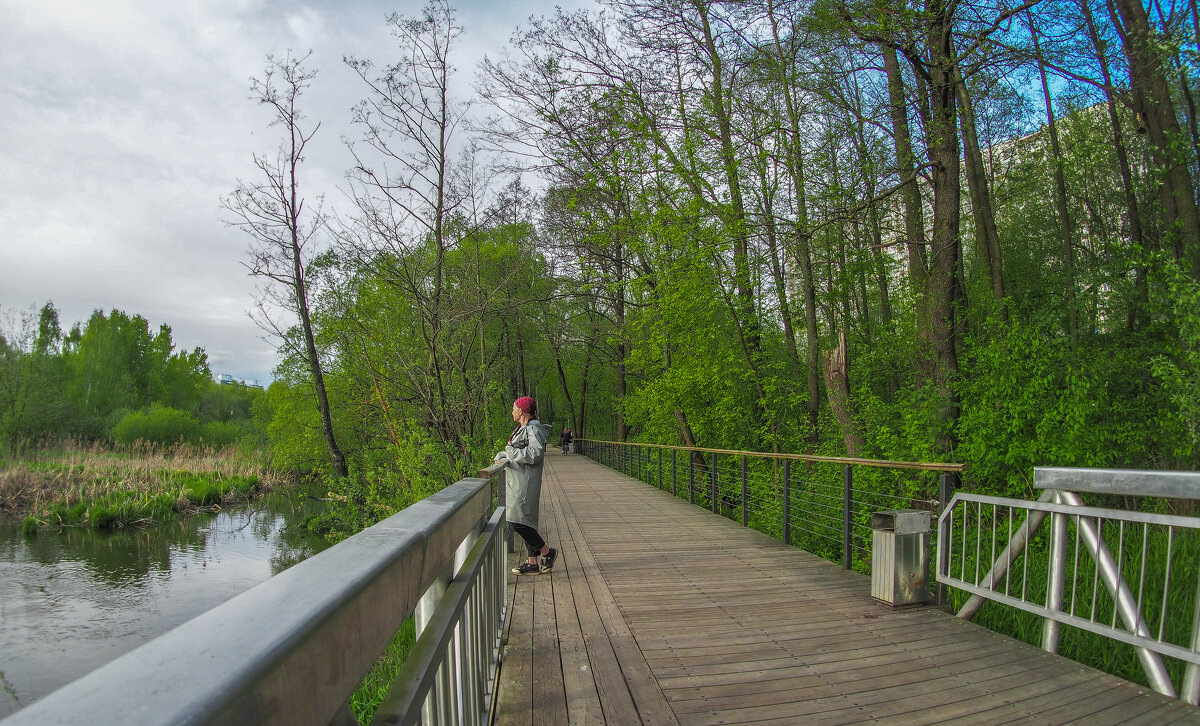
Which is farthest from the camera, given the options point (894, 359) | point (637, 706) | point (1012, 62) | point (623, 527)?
point (894, 359)

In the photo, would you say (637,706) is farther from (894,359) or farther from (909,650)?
(894,359)

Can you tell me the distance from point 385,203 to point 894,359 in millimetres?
11088

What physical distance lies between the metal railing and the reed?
1419 centimetres

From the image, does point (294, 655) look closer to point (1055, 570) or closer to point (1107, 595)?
point (1055, 570)

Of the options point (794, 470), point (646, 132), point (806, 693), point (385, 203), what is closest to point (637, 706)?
point (806, 693)

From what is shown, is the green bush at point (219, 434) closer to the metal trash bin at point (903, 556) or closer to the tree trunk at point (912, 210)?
the tree trunk at point (912, 210)

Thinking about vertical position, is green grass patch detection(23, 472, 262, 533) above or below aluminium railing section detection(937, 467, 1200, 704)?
below

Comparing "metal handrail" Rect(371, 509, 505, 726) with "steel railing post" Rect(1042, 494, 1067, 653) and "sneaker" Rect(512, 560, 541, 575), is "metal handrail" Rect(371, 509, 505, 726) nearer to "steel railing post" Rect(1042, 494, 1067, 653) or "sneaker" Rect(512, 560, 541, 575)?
"sneaker" Rect(512, 560, 541, 575)

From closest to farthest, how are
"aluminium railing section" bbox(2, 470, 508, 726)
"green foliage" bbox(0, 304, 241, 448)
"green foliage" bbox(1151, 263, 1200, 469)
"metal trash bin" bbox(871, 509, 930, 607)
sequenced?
"aluminium railing section" bbox(2, 470, 508, 726), "metal trash bin" bbox(871, 509, 930, 607), "green foliage" bbox(1151, 263, 1200, 469), "green foliage" bbox(0, 304, 241, 448)

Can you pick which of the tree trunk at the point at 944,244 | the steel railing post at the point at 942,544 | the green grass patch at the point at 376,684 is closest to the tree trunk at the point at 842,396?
the tree trunk at the point at 944,244

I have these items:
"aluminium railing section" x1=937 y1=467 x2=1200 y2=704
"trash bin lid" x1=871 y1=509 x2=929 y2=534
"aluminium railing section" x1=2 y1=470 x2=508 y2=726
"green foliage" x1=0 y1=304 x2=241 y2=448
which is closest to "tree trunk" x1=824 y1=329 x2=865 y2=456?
"aluminium railing section" x1=937 y1=467 x2=1200 y2=704

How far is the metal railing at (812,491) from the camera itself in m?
6.20

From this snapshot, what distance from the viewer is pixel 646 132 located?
1294 cm

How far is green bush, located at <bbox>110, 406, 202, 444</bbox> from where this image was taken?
38156 mm
